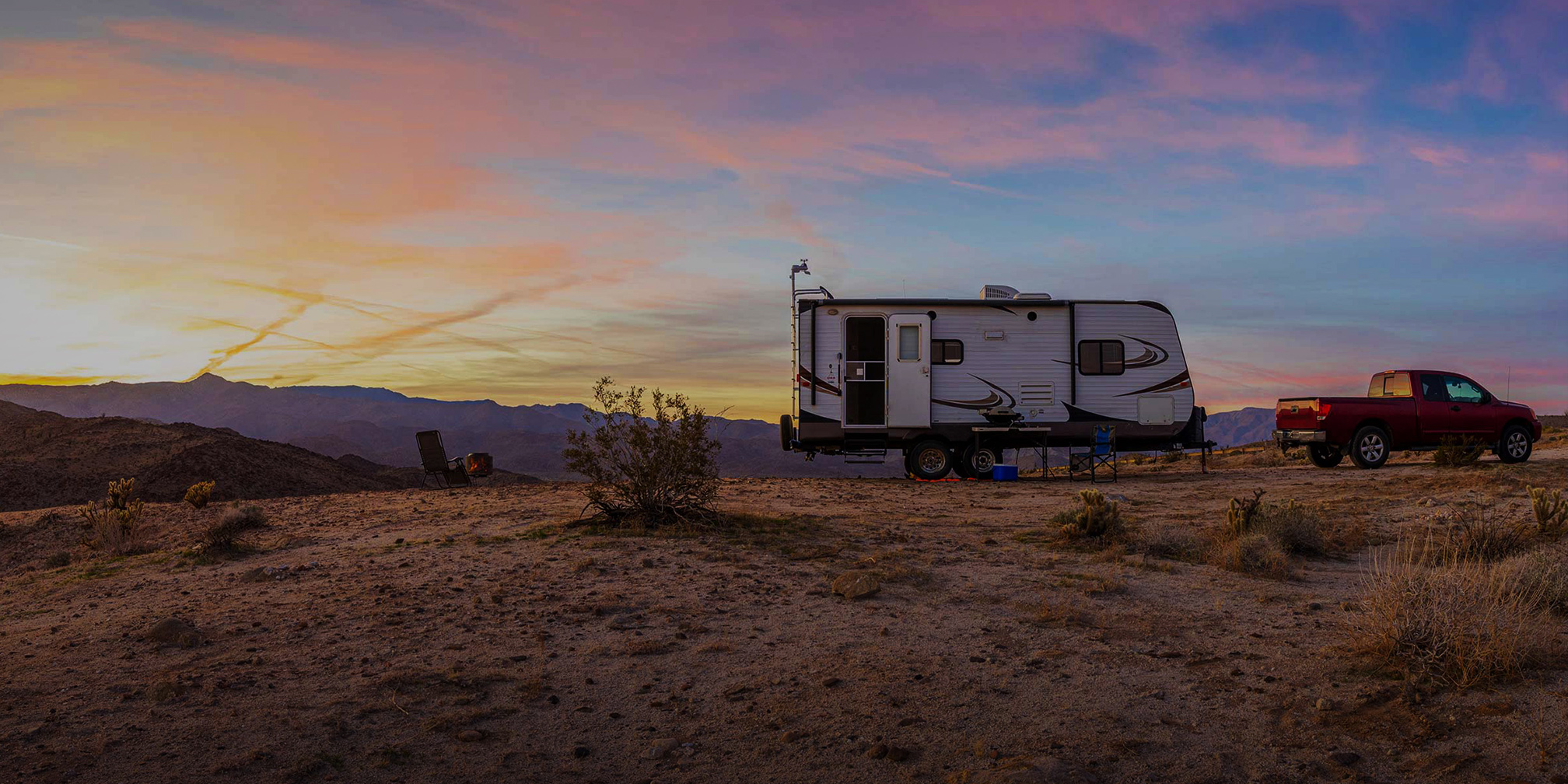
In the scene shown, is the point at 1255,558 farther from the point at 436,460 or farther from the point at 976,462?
the point at 436,460

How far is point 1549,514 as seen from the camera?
8.76 meters

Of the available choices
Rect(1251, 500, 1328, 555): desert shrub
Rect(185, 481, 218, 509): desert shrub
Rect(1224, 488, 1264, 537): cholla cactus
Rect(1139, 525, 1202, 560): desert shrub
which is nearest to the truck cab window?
Rect(1224, 488, 1264, 537): cholla cactus

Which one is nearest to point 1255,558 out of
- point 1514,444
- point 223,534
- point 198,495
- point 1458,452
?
point 223,534

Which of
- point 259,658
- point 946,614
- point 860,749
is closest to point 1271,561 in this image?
point 946,614

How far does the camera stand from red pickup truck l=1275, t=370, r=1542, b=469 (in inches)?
659

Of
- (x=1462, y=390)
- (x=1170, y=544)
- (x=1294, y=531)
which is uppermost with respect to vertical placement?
(x=1462, y=390)

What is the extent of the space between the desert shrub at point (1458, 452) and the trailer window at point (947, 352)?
28.9 feet

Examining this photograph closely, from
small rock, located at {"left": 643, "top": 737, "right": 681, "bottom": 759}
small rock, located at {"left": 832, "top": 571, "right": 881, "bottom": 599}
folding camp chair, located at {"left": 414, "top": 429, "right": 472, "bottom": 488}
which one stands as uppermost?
folding camp chair, located at {"left": 414, "top": 429, "right": 472, "bottom": 488}

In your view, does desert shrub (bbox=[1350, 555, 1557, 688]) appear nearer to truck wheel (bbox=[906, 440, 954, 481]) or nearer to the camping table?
the camping table

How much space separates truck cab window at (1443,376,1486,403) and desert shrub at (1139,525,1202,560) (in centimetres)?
1219

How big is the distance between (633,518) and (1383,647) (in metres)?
6.68

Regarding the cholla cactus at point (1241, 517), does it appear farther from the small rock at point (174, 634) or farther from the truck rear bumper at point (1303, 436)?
the truck rear bumper at point (1303, 436)

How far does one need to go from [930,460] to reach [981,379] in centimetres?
183

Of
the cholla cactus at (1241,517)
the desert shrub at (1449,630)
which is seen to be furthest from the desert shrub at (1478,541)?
the desert shrub at (1449,630)
